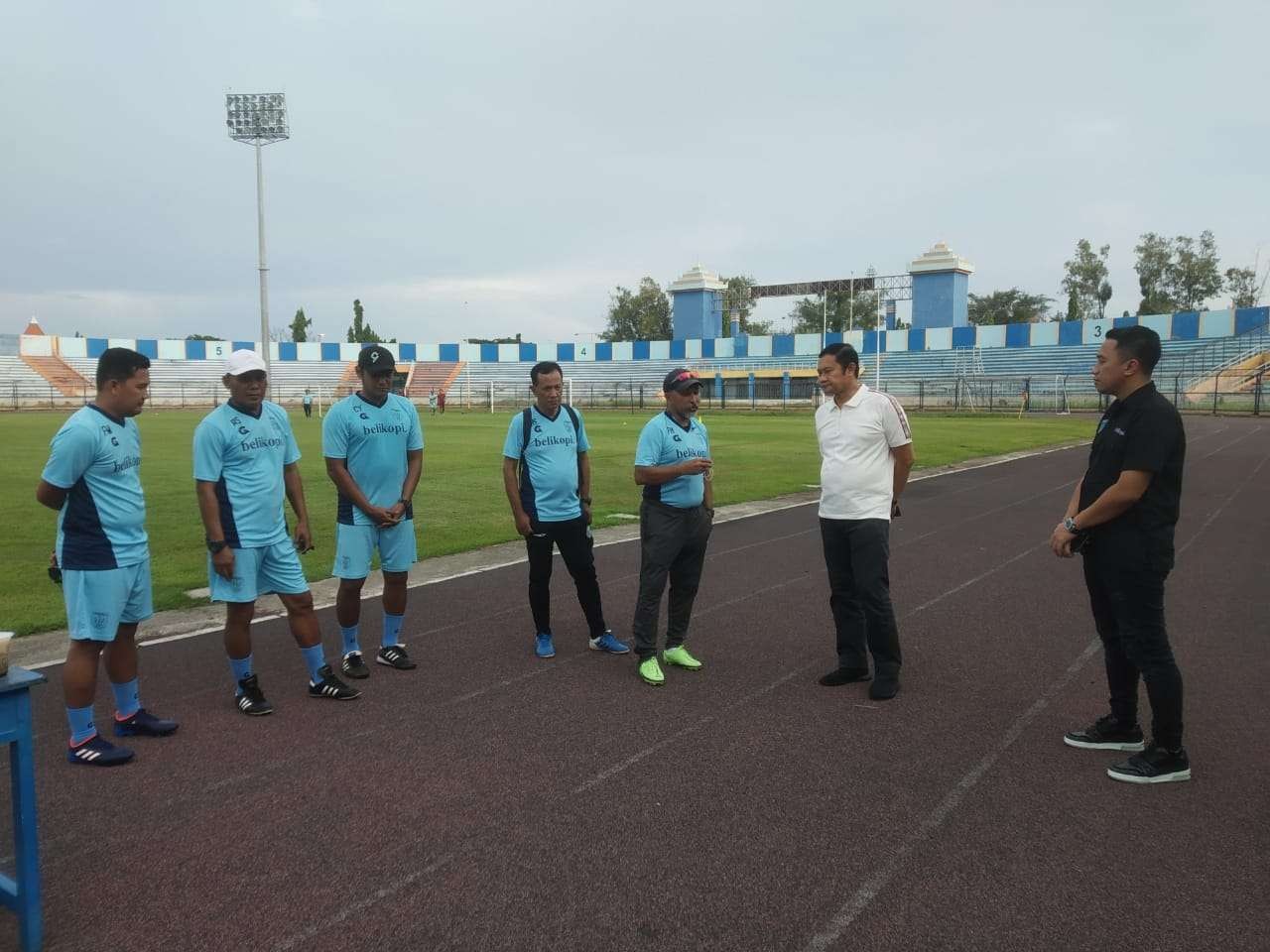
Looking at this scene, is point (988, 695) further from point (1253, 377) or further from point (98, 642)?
point (1253, 377)

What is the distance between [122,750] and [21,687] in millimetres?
1746

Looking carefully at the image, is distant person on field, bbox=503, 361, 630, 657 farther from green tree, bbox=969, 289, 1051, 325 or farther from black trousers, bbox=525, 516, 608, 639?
green tree, bbox=969, 289, 1051, 325

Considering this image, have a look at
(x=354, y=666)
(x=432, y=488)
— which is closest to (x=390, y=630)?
(x=354, y=666)

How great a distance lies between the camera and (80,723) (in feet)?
13.8

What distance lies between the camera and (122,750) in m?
4.25

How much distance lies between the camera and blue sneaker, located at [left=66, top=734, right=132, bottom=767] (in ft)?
13.7

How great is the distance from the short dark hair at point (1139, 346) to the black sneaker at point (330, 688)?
426 cm

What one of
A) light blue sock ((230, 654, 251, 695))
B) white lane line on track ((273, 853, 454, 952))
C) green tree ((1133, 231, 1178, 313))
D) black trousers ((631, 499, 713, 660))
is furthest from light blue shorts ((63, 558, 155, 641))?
green tree ((1133, 231, 1178, 313))

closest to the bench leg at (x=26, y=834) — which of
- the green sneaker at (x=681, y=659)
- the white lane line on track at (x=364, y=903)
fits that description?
the white lane line on track at (x=364, y=903)

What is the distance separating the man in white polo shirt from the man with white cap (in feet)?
9.77

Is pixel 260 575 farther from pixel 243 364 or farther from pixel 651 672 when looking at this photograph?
pixel 651 672

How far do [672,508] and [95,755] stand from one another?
126 inches

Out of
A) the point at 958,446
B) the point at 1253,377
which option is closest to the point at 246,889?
the point at 958,446

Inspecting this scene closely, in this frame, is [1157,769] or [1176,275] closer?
[1157,769]
